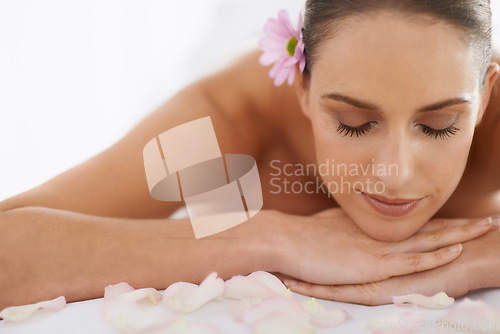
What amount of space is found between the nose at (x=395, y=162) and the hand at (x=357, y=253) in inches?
6.0

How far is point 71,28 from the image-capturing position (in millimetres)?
2385

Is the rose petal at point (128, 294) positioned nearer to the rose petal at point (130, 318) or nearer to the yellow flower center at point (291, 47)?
the rose petal at point (130, 318)

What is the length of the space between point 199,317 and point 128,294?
16cm

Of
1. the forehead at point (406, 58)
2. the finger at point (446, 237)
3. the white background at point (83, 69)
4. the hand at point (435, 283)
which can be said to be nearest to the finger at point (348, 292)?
the hand at point (435, 283)

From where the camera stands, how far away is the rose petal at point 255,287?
1.07 metres

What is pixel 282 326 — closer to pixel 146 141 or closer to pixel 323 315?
pixel 323 315

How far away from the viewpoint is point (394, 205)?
1199 mm

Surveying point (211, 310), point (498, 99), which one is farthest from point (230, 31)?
point (211, 310)

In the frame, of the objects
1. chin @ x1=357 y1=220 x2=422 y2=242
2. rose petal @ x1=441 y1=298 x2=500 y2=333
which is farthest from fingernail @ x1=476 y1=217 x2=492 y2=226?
rose petal @ x1=441 y1=298 x2=500 y2=333

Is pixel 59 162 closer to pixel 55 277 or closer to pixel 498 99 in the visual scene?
pixel 55 277

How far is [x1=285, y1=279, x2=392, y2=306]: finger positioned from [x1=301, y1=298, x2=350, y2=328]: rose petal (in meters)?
0.10

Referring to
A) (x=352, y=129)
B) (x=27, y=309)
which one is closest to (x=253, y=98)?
(x=352, y=129)

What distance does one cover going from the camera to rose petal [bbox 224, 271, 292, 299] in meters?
1.07

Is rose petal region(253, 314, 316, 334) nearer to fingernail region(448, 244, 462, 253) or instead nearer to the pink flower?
fingernail region(448, 244, 462, 253)
